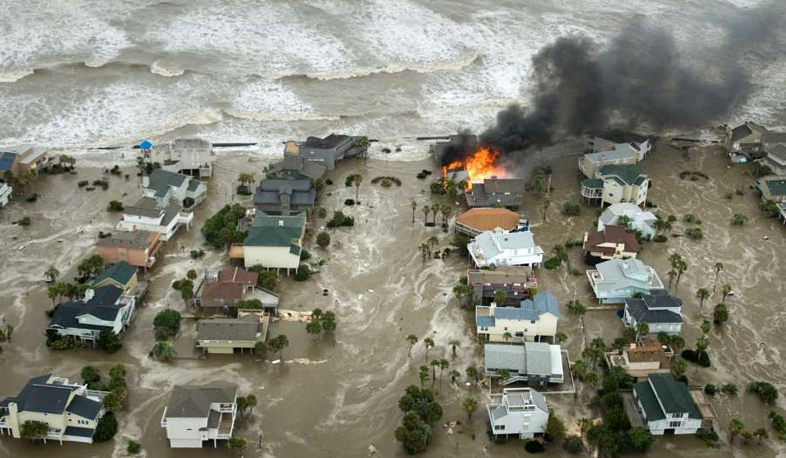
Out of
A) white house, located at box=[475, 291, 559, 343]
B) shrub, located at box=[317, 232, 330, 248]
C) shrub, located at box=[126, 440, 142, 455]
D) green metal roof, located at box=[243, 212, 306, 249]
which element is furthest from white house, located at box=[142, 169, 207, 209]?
white house, located at box=[475, 291, 559, 343]

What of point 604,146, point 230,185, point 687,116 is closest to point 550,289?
point 604,146

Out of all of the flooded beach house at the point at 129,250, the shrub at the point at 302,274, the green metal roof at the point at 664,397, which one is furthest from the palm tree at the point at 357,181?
the green metal roof at the point at 664,397

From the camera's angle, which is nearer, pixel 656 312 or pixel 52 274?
pixel 656 312

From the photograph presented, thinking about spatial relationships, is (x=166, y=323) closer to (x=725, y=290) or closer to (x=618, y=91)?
(x=725, y=290)

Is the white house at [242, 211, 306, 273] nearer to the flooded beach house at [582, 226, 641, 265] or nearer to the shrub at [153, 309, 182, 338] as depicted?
the shrub at [153, 309, 182, 338]

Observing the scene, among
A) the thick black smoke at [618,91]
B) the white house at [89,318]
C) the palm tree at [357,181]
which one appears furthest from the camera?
the thick black smoke at [618,91]

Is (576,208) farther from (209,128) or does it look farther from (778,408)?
(209,128)

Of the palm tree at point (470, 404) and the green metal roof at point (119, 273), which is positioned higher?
the palm tree at point (470, 404)

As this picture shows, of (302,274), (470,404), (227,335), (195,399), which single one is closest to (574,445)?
(470,404)

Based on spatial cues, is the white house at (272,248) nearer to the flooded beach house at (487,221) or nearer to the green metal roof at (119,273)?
the green metal roof at (119,273)
